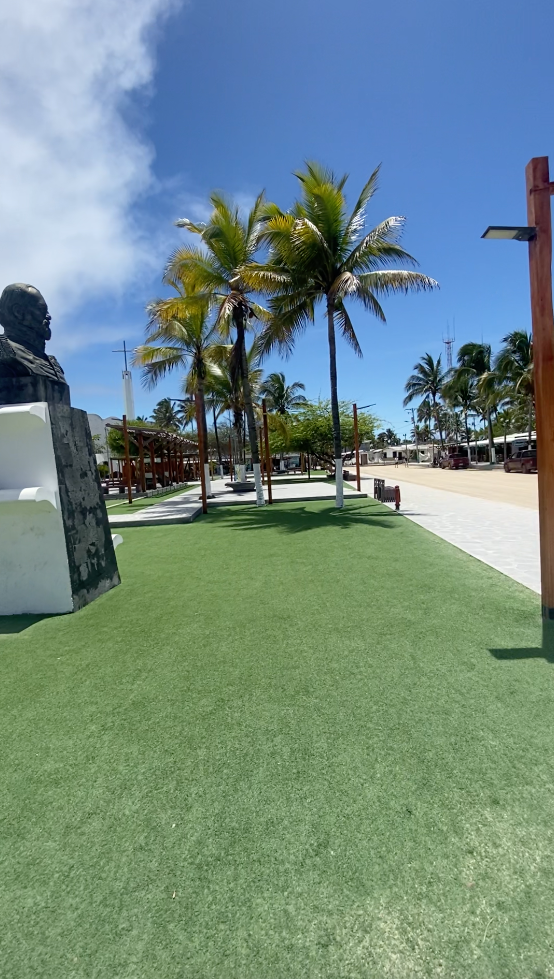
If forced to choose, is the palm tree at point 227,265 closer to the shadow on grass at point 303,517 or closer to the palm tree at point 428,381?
the shadow on grass at point 303,517

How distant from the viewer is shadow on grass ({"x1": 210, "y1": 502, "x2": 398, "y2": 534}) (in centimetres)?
1117

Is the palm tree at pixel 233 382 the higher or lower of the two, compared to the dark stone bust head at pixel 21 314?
higher

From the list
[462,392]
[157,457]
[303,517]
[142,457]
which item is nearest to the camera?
[303,517]

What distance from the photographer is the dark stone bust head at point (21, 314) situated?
591 cm

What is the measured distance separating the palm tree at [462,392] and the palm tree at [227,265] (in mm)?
33635

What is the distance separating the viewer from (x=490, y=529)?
9656 millimetres

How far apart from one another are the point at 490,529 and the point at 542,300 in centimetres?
616

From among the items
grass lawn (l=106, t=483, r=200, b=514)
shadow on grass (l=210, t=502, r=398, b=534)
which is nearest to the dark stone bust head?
shadow on grass (l=210, t=502, r=398, b=534)

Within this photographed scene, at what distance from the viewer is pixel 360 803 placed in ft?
7.45

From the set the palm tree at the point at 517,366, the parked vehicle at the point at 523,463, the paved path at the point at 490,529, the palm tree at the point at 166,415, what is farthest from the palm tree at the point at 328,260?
the palm tree at the point at 166,415

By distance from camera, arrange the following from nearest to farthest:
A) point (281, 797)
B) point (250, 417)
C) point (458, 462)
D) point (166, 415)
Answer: point (281, 797) → point (250, 417) → point (458, 462) → point (166, 415)

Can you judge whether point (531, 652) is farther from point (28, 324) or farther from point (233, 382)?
point (233, 382)

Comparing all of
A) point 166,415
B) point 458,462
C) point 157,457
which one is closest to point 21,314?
point 157,457

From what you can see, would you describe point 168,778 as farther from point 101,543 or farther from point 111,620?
point 101,543
